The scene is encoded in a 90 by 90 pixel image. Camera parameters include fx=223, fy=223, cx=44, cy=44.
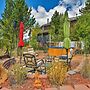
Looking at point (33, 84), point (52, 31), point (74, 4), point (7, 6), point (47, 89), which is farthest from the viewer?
point (74, 4)

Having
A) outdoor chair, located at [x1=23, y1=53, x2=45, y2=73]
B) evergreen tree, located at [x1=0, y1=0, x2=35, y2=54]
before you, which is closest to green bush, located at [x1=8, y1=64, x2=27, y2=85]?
outdoor chair, located at [x1=23, y1=53, x2=45, y2=73]

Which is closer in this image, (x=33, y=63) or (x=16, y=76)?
(x=16, y=76)

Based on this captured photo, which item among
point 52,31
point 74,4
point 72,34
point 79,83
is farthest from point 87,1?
point 79,83

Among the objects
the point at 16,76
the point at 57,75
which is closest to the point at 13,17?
the point at 16,76

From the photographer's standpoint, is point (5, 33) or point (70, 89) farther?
point (5, 33)

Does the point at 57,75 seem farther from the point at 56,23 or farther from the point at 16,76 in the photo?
the point at 56,23

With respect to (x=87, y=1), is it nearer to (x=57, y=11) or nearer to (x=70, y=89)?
(x=57, y=11)

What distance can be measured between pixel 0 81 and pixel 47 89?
1.47 metres

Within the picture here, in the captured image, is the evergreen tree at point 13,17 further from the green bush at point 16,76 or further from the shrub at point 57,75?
the shrub at point 57,75

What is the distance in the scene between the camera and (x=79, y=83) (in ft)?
20.2

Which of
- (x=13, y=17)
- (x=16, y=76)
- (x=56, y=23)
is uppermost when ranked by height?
(x=13, y=17)

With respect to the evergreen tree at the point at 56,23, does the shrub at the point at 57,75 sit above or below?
below

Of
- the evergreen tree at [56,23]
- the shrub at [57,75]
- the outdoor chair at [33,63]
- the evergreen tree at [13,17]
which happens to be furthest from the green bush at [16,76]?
the evergreen tree at [56,23]

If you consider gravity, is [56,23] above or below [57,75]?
above
